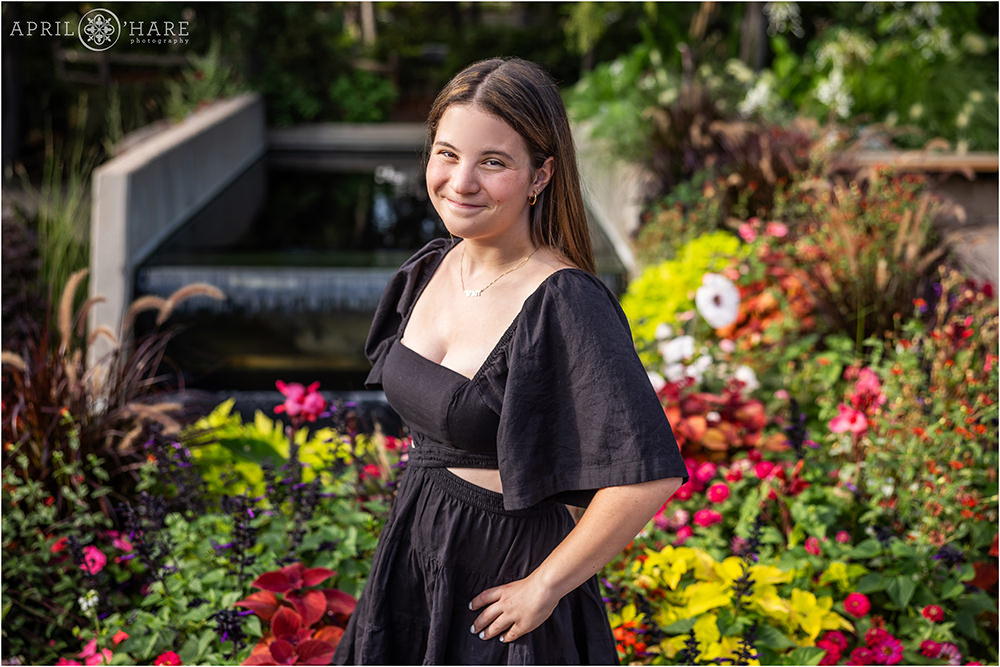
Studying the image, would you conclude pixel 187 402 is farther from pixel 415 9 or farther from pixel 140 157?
pixel 415 9

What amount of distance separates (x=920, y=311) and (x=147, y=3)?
35.4ft

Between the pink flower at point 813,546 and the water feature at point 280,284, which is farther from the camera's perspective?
the water feature at point 280,284

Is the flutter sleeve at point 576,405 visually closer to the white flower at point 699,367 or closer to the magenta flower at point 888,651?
the magenta flower at point 888,651

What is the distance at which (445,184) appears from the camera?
145 centimetres

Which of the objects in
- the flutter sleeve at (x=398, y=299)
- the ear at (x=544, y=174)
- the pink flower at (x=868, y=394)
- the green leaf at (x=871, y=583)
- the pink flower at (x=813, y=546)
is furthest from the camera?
the pink flower at (x=868, y=394)

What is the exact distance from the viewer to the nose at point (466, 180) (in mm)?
1408

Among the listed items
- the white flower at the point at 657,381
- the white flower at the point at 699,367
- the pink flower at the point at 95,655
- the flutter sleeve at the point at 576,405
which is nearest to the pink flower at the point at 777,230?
the white flower at the point at 699,367

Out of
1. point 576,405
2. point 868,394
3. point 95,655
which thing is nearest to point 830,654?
point 868,394

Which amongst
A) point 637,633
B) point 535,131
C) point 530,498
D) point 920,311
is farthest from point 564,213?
point 920,311

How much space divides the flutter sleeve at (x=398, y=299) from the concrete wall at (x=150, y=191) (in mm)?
3631

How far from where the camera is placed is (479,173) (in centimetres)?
141

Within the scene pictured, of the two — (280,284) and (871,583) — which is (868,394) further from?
(280,284)

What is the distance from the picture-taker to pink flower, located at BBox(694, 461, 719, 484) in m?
Result: 3.03

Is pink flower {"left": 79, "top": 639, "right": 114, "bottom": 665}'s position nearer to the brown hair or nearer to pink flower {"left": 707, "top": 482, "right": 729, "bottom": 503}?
the brown hair
